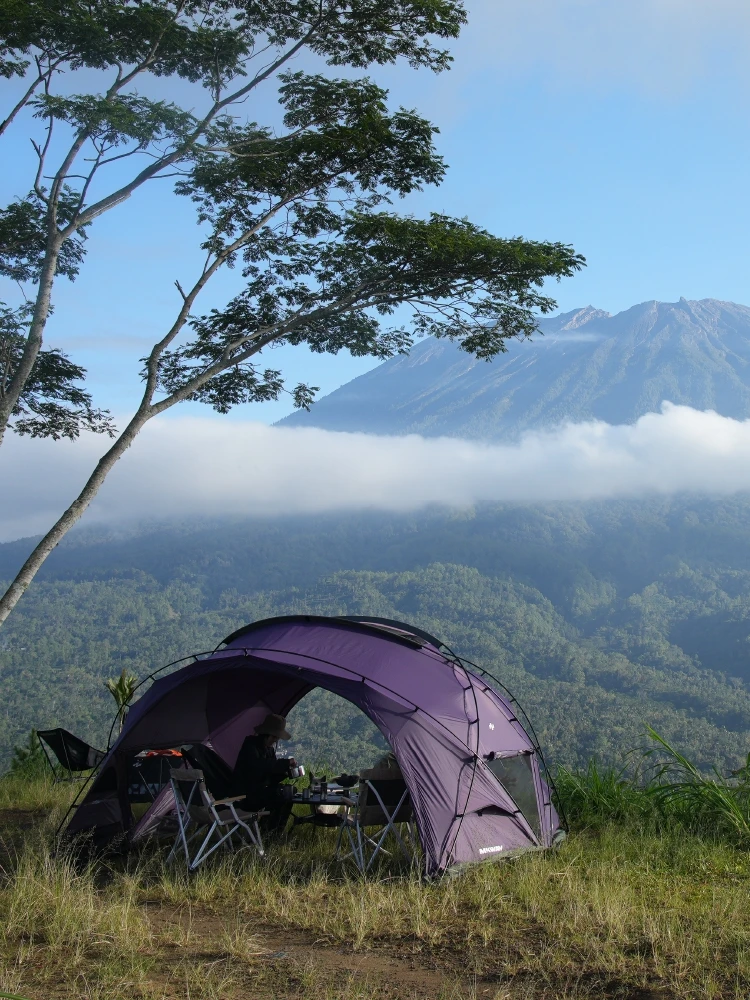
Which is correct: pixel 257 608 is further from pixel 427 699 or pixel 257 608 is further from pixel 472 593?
pixel 427 699

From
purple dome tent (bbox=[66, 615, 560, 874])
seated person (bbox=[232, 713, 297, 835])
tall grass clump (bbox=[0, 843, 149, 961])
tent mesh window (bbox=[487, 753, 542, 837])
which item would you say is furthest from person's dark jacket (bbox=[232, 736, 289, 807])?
tent mesh window (bbox=[487, 753, 542, 837])

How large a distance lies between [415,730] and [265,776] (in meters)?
1.58

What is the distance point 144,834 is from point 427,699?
7.34 feet

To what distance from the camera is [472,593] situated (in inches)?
5285

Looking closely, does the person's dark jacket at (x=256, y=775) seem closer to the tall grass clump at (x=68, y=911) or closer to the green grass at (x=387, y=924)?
the green grass at (x=387, y=924)

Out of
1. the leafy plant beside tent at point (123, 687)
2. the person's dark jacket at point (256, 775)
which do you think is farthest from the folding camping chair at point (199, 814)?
the leafy plant beside tent at point (123, 687)

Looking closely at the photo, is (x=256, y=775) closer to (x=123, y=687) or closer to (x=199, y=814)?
(x=199, y=814)

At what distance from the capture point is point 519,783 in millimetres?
6645

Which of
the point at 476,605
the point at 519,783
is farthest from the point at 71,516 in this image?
the point at 476,605

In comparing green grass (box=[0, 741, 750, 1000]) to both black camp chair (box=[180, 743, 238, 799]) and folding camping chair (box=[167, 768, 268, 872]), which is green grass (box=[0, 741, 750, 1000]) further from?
black camp chair (box=[180, 743, 238, 799])

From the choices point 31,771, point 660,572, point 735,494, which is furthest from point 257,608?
point 31,771

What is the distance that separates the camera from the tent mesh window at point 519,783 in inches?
257

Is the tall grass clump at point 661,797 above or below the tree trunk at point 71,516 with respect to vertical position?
below

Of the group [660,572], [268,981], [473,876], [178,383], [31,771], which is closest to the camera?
[268,981]
